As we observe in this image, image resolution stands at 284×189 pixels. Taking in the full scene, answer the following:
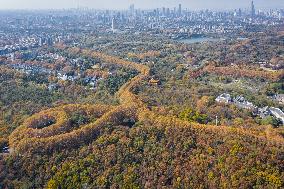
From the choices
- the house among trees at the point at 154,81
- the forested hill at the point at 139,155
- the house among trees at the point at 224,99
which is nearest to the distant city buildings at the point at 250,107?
the house among trees at the point at 224,99

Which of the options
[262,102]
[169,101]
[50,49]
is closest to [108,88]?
[169,101]

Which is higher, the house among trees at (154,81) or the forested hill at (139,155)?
the house among trees at (154,81)

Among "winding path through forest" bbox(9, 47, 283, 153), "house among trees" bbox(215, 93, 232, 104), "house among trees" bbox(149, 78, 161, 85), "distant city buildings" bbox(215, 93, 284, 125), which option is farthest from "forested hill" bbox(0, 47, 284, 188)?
"house among trees" bbox(149, 78, 161, 85)

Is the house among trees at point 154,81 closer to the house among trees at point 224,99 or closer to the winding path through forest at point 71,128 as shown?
the house among trees at point 224,99

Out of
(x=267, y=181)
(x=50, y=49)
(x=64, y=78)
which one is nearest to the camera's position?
(x=267, y=181)

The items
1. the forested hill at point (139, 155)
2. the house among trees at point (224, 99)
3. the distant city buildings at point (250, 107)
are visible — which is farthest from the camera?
the house among trees at point (224, 99)

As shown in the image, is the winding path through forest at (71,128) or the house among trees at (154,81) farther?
the house among trees at (154,81)

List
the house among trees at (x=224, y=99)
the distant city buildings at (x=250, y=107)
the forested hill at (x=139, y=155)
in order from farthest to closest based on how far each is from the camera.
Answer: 1. the house among trees at (x=224, y=99)
2. the distant city buildings at (x=250, y=107)
3. the forested hill at (x=139, y=155)

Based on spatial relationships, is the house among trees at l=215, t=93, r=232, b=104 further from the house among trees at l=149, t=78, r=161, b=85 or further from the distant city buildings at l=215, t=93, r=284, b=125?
the house among trees at l=149, t=78, r=161, b=85

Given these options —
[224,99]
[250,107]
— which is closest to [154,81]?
[224,99]

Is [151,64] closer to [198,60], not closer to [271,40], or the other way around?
[198,60]
